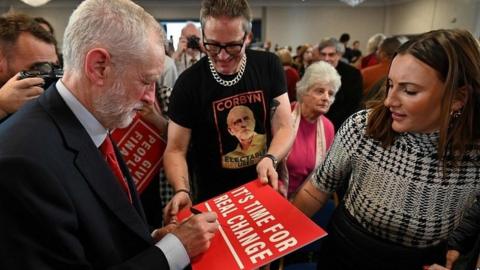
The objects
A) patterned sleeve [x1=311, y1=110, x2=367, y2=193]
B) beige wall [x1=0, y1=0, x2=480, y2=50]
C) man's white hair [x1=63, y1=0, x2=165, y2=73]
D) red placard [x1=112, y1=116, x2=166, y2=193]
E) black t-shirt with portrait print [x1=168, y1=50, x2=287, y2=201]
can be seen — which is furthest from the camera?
beige wall [x1=0, y1=0, x2=480, y2=50]

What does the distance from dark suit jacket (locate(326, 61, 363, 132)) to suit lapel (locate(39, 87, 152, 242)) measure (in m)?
2.58

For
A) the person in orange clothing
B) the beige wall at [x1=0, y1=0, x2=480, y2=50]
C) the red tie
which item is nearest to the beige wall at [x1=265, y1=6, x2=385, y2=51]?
the beige wall at [x1=0, y1=0, x2=480, y2=50]

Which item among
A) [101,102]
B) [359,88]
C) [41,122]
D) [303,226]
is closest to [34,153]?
[41,122]

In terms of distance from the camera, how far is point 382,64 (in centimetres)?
338

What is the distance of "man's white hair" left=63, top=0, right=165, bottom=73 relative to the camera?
80cm

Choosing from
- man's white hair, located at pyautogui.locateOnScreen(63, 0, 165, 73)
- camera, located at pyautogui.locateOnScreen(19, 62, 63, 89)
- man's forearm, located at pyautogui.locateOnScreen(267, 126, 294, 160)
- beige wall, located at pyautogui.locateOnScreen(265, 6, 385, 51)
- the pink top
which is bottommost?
the pink top

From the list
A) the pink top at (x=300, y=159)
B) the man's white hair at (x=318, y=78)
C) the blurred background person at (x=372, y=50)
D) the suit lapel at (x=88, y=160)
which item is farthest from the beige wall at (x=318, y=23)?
the suit lapel at (x=88, y=160)

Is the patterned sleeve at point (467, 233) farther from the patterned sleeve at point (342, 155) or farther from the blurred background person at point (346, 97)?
the blurred background person at point (346, 97)

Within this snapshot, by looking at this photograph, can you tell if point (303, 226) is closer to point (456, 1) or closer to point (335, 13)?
point (456, 1)

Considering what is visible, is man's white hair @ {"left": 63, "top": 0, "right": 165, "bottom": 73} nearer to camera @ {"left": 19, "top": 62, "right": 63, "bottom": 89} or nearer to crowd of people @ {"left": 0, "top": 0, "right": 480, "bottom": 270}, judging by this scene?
crowd of people @ {"left": 0, "top": 0, "right": 480, "bottom": 270}

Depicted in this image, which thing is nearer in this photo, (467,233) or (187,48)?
(467,233)

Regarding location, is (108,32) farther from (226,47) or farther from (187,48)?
(187,48)

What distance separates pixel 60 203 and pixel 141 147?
1125 millimetres

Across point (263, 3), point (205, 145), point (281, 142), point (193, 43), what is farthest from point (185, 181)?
point (263, 3)
